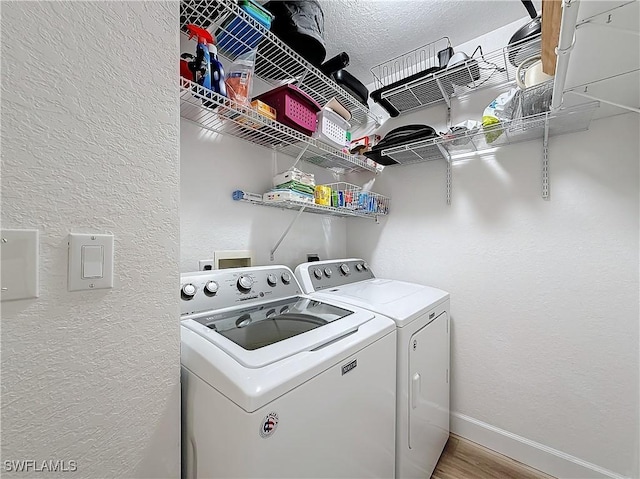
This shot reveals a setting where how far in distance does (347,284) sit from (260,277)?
0.69 metres

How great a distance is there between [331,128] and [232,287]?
1082mm

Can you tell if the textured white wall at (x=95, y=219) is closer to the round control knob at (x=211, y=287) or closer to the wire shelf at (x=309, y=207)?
the round control knob at (x=211, y=287)

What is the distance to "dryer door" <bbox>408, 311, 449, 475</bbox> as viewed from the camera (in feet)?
4.17

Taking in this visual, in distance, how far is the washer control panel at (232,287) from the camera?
1.09 m

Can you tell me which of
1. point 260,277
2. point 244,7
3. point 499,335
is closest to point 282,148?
point 244,7

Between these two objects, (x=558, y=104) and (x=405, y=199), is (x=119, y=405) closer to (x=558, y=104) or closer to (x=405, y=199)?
(x=558, y=104)

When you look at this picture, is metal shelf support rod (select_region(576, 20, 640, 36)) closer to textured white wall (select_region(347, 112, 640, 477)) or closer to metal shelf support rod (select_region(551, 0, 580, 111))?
metal shelf support rod (select_region(551, 0, 580, 111))

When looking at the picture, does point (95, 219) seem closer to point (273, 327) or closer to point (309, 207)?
point (273, 327)

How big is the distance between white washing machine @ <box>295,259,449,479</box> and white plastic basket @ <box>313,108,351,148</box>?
2.56ft

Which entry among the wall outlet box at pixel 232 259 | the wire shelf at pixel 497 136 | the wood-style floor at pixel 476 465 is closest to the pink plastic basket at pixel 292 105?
the wire shelf at pixel 497 136

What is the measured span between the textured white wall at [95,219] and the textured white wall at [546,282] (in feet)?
5.89

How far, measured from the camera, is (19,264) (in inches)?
19.9

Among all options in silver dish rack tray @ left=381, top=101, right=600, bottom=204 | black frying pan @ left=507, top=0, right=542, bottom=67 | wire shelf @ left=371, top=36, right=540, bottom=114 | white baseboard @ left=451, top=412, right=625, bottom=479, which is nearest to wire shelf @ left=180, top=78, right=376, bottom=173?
silver dish rack tray @ left=381, top=101, right=600, bottom=204

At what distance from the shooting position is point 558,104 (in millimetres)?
1150
